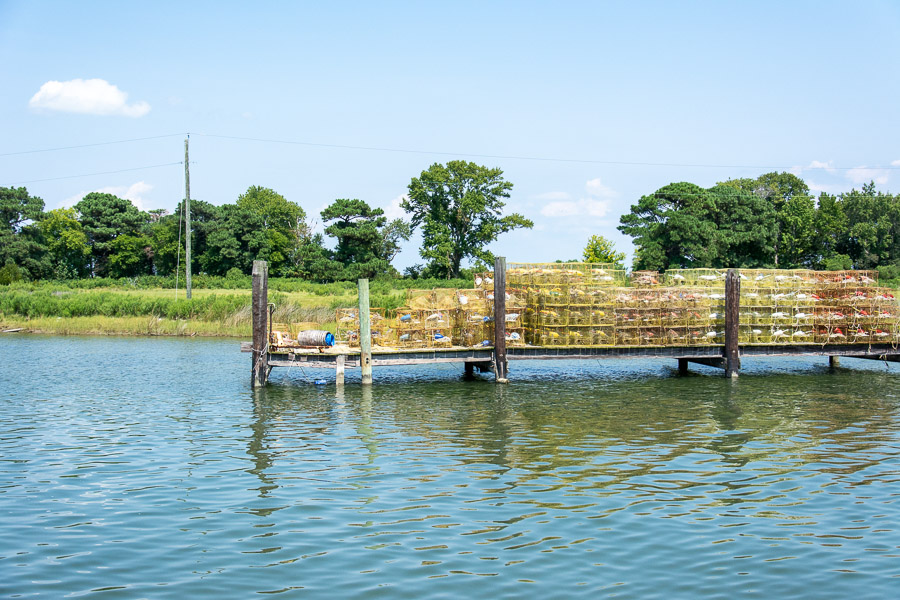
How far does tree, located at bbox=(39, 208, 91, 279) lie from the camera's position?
8869 cm

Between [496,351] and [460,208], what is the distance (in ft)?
171

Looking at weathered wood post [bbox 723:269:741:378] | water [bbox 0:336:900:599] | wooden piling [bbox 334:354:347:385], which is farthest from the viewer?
weathered wood post [bbox 723:269:741:378]

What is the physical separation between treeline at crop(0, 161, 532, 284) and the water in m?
53.0

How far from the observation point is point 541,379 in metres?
30.7

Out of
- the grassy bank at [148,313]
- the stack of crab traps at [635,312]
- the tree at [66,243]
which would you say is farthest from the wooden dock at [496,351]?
the tree at [66,243]

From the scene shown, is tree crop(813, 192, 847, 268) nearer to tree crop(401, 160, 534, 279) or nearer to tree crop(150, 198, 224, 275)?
tree crop(401, 160, 534, 279)

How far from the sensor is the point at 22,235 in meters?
90.6

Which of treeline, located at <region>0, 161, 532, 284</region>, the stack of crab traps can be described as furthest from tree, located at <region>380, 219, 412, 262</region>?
the stack of crab traps

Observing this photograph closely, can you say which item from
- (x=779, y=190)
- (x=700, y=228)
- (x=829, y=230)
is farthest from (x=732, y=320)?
(x=779, y=190)

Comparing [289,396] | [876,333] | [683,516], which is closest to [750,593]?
[683,516]

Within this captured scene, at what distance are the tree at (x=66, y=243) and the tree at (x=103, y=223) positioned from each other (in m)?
0.97

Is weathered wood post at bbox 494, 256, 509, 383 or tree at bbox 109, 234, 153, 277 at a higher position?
tree at bbox 109, 234, 153, 277

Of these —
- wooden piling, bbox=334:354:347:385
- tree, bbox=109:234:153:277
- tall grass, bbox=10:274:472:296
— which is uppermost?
tree, bbox=109:234:153:277

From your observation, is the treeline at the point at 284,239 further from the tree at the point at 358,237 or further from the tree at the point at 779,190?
the tree at the point at 779,190
